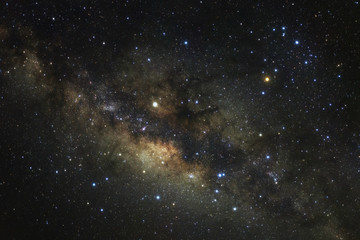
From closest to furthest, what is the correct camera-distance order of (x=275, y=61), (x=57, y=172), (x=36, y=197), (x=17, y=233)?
1. (x=275, y=61)
2. (x=57, y=172)
3. (x=36, y=197)
4. (x=17, y=233)

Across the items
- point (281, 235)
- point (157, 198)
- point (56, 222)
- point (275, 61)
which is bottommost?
point (281, 235)

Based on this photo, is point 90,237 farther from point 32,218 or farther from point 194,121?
point 194,121

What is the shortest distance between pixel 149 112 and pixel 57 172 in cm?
360

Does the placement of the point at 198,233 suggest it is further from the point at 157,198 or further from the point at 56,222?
the point at 56,222

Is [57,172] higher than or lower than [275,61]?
lower

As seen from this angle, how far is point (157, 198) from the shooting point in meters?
8.26

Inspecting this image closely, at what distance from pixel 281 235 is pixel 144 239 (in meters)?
4.54

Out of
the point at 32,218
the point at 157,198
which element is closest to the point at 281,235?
the point at 157,198

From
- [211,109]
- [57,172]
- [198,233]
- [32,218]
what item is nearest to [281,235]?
[198,233]

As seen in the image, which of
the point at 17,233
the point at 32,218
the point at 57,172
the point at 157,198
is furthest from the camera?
the point at 17,233

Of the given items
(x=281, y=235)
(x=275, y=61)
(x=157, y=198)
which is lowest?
(x=281, y=235)

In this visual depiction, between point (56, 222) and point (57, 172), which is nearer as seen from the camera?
point (57, 172)

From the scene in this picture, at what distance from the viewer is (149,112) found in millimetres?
7504

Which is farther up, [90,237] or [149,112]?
[149,112]
